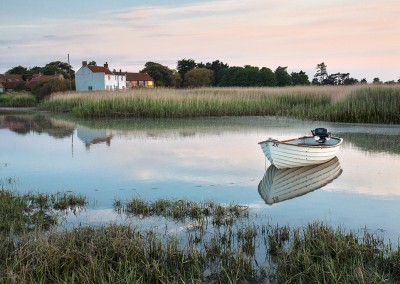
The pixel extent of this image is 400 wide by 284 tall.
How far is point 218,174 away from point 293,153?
1708mm

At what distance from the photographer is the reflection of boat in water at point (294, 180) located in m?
A: 8.45

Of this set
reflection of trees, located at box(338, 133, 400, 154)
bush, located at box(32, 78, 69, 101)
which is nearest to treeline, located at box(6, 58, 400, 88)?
bush, located at box(32, 78, 69, 101)

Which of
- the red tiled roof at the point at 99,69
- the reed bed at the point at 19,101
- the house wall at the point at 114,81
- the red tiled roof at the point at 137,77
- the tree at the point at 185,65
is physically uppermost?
the tree at the point at 185,65

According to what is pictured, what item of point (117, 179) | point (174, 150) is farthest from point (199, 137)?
point (117, 179)

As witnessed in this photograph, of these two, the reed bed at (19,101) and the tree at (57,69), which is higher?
the tree at (57,69)

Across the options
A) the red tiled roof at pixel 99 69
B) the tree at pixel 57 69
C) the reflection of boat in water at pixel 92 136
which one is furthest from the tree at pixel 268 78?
the reflection of boat in water at pixel 92 136

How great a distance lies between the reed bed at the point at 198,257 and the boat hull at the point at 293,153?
409cm

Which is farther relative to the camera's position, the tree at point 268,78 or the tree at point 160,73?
the tree at point 160,73

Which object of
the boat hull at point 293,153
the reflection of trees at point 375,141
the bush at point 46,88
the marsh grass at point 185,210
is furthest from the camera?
the bush at point 46,88

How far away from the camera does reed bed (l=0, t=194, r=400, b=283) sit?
444 centimetres

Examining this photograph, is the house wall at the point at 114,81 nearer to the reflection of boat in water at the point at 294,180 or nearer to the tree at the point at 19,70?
the tree at the point at 19,70

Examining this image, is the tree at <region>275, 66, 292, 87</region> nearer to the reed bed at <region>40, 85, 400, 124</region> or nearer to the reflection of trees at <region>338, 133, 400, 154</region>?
the reed bed at <region>40, 85, 400, 124</region>

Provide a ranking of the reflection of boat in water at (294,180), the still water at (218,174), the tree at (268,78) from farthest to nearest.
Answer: the tree at (268,78)
the reflection of boat in water at (294,180)
the still water at (218,174)

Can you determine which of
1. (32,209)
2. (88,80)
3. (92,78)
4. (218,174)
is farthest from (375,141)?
(88,80)
